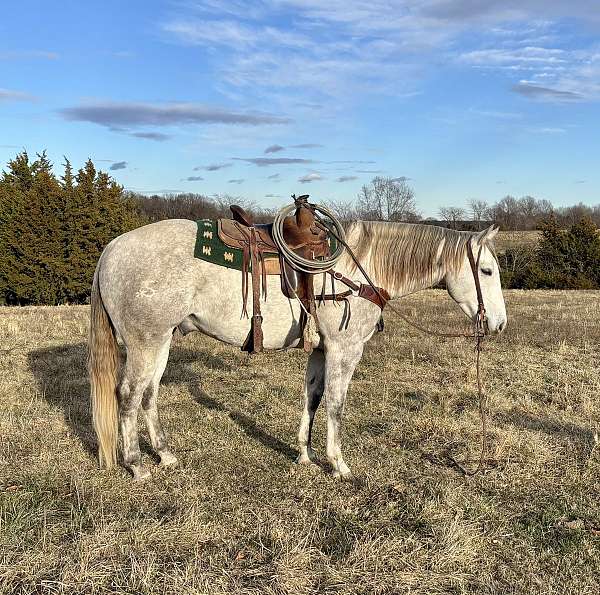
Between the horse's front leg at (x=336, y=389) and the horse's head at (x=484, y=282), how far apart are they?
3.62 feet

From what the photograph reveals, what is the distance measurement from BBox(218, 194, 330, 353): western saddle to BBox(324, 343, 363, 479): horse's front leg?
25 centimetres

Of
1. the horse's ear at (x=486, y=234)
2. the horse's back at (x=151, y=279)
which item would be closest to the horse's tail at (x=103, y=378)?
the horse's back at (x=151, y=279)

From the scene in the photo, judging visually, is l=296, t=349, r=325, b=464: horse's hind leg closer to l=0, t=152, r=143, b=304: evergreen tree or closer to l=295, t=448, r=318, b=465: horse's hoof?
l=295, t=448, r=318, b=465: horse's hoof

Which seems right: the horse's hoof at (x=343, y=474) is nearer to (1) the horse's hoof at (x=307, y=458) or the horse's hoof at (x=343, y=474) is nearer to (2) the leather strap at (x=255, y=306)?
(1) the horse's hoof at (x=307, y=458)

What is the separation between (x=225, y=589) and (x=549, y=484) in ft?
9.65

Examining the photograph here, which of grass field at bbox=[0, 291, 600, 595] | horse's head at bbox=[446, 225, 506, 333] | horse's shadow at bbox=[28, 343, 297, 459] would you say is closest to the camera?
grass field at bbox=[0, 291, 600, 595]

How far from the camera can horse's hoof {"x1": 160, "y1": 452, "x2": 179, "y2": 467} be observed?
4789 millimetres

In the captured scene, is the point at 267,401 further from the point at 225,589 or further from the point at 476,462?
the point at 225,589

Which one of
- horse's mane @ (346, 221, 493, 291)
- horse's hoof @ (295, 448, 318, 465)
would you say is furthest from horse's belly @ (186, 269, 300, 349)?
horse's hoof @ (295, 448, 318, 465)

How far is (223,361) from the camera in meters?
8.62

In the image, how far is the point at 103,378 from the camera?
4625 millimetres

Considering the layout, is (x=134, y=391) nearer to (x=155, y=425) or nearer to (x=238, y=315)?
(x=155, y=425)

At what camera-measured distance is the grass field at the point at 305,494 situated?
10.2ft

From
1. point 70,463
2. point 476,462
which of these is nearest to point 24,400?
point 70,463
